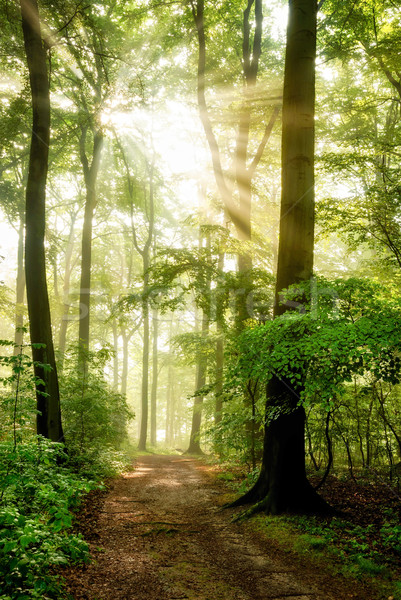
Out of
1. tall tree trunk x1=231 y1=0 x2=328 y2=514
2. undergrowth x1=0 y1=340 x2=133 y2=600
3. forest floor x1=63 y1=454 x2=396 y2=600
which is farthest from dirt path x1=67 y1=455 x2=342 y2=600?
tall tree trunk x1=231 y1=0 x2=328 y2=514

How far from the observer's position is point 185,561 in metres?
4.65

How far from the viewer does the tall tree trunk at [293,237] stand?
621 cm

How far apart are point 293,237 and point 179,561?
5294 millimetres

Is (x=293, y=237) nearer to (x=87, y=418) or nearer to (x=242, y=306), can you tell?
(x=242, y=306)

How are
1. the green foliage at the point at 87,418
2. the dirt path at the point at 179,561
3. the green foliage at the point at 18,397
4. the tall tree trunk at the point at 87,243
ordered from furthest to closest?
the tall tree trunk at the point at 87,243, the green foliage at the point at 87,418, the green foliage at the point at 18,397, the dirt path at the point at 179,561

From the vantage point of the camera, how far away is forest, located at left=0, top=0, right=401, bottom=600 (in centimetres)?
436

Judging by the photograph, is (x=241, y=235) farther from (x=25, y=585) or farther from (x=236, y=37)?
(x=25, y=585)

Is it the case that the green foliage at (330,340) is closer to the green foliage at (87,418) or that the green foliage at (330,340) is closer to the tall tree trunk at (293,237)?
the tall tree trunk at (293,237)

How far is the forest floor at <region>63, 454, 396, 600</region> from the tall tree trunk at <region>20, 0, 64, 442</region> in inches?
88.0

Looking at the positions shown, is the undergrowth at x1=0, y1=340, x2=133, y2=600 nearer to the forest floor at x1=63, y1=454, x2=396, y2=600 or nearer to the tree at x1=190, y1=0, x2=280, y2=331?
the forest floor at x1=63, y1=454, x2=396, y2=600

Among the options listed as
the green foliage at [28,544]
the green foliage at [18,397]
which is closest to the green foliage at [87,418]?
the green foliage at [18,397]

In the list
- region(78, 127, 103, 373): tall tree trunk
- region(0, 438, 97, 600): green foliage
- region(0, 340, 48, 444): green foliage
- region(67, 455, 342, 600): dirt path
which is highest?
region(78, 127, 103, 373): tall tree trunk

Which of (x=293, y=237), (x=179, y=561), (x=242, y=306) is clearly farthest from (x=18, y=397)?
(x=293, y=237)

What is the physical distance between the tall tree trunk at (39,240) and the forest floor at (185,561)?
7.33ft
